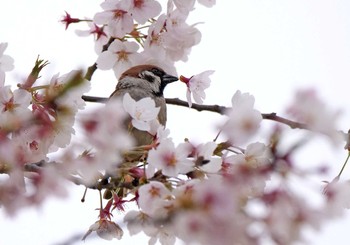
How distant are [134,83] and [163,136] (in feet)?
6.44

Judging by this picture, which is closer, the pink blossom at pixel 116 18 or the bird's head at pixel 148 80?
the pink blossom at pixel 116 18

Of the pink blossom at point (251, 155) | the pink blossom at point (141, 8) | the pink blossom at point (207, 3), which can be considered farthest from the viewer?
the pink blossom at point (207, 3)

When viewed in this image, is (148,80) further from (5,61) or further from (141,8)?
(5,61)

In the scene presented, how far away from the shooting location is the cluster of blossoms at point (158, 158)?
3.45 ft

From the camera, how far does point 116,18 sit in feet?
8.48

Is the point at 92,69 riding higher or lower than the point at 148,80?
higher

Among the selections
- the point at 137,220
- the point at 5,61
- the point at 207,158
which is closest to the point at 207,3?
the point at 5,61

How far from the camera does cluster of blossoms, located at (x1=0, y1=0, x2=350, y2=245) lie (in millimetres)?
1053

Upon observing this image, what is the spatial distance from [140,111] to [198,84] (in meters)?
0.74

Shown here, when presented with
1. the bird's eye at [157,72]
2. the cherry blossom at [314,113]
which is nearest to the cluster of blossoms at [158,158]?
the cherry blossom at [314,113]

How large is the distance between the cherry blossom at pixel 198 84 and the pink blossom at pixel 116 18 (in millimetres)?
323

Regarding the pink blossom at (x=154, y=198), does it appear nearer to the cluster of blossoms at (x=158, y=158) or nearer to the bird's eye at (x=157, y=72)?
the cluster of blossoms at (x=158, y=158)

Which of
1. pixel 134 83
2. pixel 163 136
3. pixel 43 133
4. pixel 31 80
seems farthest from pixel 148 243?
pixel 134 83

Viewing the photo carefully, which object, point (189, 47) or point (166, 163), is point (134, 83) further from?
point (166, 163)
